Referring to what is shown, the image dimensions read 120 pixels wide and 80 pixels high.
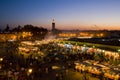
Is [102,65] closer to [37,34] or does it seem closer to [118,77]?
[118,77]

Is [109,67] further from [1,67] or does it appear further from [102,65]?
[1,67]

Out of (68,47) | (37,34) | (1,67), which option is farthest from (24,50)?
(37,34)

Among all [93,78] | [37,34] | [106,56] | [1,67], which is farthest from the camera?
[37,34]

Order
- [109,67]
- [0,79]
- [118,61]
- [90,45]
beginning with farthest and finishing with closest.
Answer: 1. [90,45]
2. [118,61]
3. [109,67]
4. [0,79]

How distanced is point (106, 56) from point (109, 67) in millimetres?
6547

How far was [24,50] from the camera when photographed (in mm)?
31672

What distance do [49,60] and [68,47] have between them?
32.4ft

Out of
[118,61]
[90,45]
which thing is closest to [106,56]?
[118,61]

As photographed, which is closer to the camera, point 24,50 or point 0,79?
point 0,79

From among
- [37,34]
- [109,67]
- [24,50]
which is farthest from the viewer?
[37,34]

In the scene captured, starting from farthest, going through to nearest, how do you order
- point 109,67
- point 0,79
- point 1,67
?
point 1,67, point 109,67, point 0,79

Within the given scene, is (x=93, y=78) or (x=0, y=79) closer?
(x=0, y=79)

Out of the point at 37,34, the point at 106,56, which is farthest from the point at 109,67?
the point at 37,34

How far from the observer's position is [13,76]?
1487 cm
